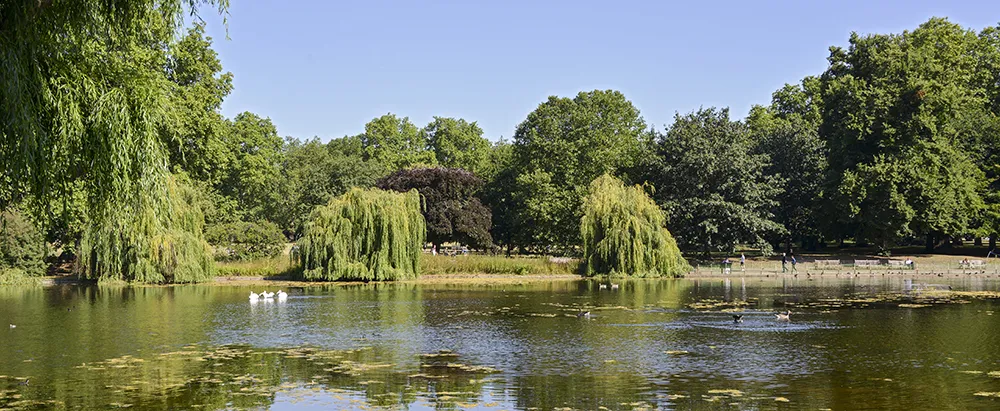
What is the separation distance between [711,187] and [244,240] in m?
30.9

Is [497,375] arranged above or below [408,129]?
below

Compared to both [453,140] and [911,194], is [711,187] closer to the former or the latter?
[911,194]

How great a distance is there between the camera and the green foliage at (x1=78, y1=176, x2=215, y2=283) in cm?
4594

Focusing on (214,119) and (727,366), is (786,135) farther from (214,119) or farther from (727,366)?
(727,366)

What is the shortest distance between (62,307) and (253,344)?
13944 millimetres

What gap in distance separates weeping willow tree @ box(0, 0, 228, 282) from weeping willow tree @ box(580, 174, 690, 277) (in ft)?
127

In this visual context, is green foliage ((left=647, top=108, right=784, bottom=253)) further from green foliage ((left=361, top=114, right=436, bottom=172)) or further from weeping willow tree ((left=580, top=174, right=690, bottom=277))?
green foliage ((left=361, top=114, right=436, bottom=172))

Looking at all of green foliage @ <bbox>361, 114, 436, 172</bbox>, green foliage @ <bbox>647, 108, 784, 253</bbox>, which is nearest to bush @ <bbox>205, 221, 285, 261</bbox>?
green foliage @ <bbox>647, 108, 784, 253</bbox>

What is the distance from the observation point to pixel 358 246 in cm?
4941

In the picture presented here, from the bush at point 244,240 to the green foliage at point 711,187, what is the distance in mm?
25456

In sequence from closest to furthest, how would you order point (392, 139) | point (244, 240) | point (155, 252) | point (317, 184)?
Answer: point (155, 252)
point (244, 240)
point (317, 184)
point (392, 139)

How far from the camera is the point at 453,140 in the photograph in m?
→ 117

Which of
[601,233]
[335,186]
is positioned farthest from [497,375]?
[335,186]

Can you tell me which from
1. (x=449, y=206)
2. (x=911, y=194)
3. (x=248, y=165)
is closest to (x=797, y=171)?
(x=911, y=194)
